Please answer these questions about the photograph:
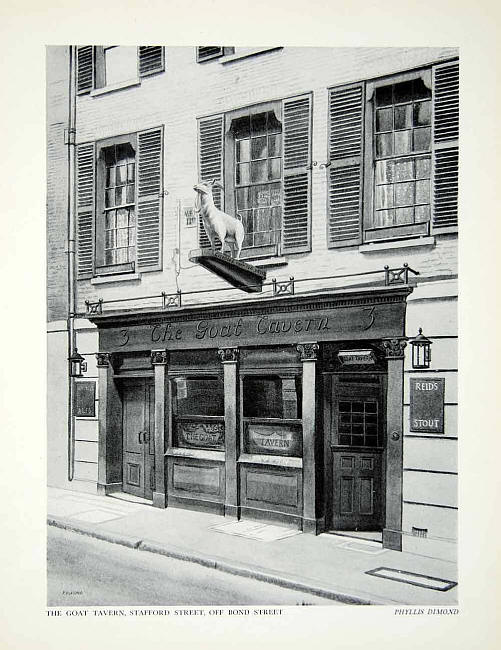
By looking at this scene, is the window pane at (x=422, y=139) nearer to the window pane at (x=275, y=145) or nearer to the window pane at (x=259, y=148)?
the window pane at (x=275, y=145)

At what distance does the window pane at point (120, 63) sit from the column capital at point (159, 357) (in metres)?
2.00

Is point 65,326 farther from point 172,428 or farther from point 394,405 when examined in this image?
point 394,405

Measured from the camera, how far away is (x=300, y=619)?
3.83 m

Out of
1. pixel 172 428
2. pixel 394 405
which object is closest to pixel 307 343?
pixel 394 405

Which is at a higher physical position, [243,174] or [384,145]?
[384,145]

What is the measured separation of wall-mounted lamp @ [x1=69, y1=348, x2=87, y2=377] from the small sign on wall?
74 mm

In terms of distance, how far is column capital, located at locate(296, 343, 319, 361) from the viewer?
14.8 feet

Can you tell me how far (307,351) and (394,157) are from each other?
1.45 metres

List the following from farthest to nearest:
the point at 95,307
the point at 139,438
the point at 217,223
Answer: the point at 139,438
the point at 95,307
the point at 217,223

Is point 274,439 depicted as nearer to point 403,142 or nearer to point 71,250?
point 71,250

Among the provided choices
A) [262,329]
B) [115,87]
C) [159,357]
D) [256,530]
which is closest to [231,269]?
[262,329]

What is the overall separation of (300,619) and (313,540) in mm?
562

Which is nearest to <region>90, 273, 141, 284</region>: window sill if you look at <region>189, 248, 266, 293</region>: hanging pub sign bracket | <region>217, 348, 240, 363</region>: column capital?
<region>189, 248, 266, 293</region>: hanging pub sign bracket

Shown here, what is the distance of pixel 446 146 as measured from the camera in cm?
393
